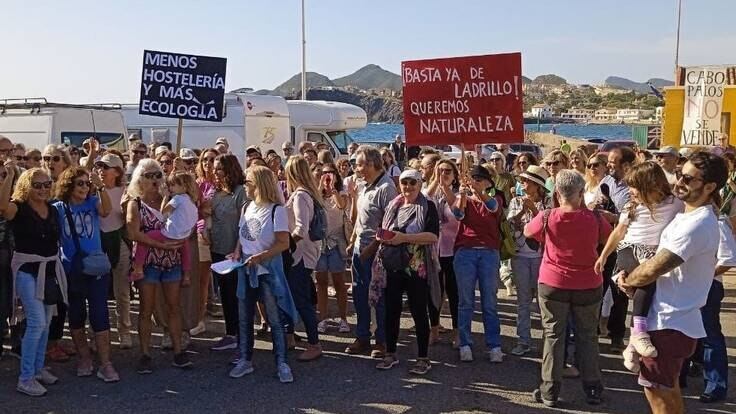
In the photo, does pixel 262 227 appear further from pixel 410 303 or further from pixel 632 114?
pixel 632 114

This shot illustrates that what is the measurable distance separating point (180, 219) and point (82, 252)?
80 cm

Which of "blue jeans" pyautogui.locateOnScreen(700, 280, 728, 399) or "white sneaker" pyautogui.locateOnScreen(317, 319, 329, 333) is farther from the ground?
"blue jeans" pyautogui.locateOnScreen(700, 280, 728, 399)

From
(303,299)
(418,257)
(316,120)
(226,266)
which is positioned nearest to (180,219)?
(226,266)

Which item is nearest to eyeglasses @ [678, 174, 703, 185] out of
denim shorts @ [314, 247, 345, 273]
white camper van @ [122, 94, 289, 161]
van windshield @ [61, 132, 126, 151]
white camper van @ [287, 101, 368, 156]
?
denim shorts @ [314, 247, 345, 273]

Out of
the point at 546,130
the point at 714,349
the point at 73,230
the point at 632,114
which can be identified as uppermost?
the point at 632,114

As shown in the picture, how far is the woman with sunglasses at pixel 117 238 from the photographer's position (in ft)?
21.1

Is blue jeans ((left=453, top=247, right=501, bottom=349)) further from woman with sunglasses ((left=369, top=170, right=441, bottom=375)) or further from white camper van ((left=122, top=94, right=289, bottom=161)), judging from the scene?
white camper van ((left=122, top=94, right=289, bottom=161))

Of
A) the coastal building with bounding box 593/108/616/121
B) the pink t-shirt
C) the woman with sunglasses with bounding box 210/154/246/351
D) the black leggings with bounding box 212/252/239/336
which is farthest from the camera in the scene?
the coastal building with bounding box 593/108/616/121

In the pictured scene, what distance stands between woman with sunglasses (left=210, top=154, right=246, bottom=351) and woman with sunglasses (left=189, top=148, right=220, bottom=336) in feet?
0.35

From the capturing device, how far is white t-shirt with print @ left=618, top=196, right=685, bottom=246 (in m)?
4.92

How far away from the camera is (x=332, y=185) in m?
7.79

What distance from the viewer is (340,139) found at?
21.4 meters

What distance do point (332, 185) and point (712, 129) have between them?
8953 millimetres

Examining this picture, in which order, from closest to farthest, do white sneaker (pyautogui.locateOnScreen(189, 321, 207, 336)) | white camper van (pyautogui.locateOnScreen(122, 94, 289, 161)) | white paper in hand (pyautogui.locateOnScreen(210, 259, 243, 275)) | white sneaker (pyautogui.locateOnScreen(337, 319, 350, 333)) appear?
white paper in hand (pyautogui.locateOnScreen(210, 259, 243, 275))
white sneaker (pyautogui.locateOnScreen(189, 321, 207, 336))
white sneaker (pyautogui.locateOnScreen(337, 319, 350, 333))
white camper van (pyautogui.locateOnScreen(122, 94, 289, 161))
